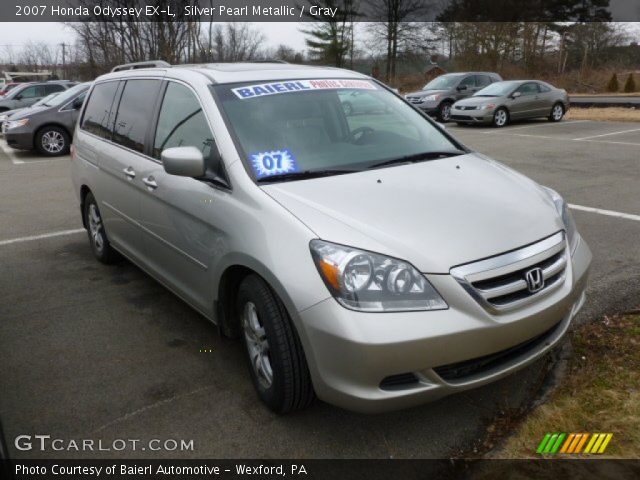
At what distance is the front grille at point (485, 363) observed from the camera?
2420mm

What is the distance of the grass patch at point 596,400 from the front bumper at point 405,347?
0.36m

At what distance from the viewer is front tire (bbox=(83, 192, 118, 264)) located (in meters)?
5.03

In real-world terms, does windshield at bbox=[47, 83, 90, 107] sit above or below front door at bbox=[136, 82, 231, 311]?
above

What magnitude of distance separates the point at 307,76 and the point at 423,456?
98.8 inches

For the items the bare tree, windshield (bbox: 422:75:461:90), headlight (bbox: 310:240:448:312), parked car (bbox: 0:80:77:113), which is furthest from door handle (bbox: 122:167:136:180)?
the bare tree

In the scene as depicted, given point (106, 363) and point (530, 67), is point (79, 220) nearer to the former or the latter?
point (106, 363)

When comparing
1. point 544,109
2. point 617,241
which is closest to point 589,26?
point 544,109

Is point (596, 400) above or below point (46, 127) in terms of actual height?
below

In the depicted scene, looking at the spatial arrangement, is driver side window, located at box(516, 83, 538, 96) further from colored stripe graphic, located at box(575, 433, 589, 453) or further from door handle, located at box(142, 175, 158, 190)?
colored stripe graphic, located at box(575, 433, 589, 453)

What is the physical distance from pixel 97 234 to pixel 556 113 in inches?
648

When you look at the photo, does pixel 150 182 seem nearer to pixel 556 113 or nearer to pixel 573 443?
pixel 573 443

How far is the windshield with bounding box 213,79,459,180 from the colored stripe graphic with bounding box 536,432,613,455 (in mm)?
1687

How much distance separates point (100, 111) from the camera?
16.5 ft

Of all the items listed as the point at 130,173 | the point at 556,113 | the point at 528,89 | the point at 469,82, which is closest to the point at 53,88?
the point at 469,82
